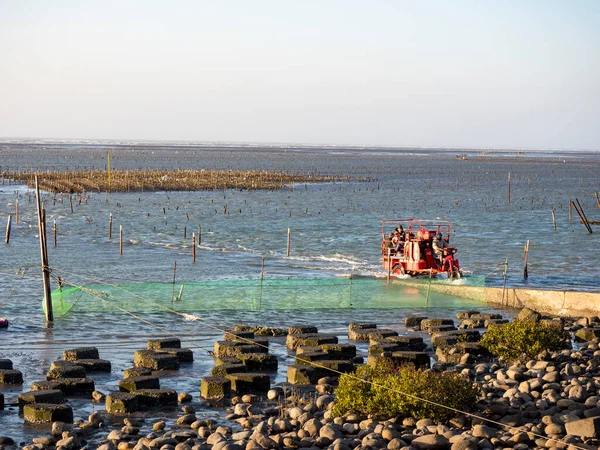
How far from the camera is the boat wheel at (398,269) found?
121 feet

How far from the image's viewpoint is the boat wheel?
37.0 m

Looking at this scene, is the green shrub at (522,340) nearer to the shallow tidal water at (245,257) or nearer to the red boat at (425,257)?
the shallow tidal water at (245,257)

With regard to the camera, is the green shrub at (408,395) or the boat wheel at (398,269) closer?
the green shrub at (408,395)

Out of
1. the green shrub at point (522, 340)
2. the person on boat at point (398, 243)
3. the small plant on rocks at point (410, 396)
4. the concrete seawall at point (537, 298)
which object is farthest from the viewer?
the person on boat at point (398, 243)

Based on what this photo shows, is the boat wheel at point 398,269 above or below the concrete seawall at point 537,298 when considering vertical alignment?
below

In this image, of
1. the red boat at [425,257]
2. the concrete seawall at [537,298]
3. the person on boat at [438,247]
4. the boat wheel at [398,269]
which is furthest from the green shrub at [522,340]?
the boat wheel at [398,269]

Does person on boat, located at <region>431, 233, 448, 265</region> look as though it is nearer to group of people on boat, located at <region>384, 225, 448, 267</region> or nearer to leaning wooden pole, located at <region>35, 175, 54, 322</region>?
group of people on boat, located at <region>384, 225, 448, 267</region>

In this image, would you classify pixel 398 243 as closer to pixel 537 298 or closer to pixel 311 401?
pixel 537 298

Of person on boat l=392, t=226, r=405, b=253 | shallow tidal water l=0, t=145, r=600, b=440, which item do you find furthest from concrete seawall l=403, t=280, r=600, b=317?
person on boat l=392, t=226, r=405, b=253

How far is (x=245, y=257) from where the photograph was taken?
44906 mm

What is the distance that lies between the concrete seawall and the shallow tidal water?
1.52 feet

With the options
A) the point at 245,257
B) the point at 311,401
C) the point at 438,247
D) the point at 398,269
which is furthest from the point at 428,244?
the point at 311,401

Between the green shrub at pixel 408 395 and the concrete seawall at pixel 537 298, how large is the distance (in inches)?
505

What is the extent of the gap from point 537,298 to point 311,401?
13.6m
